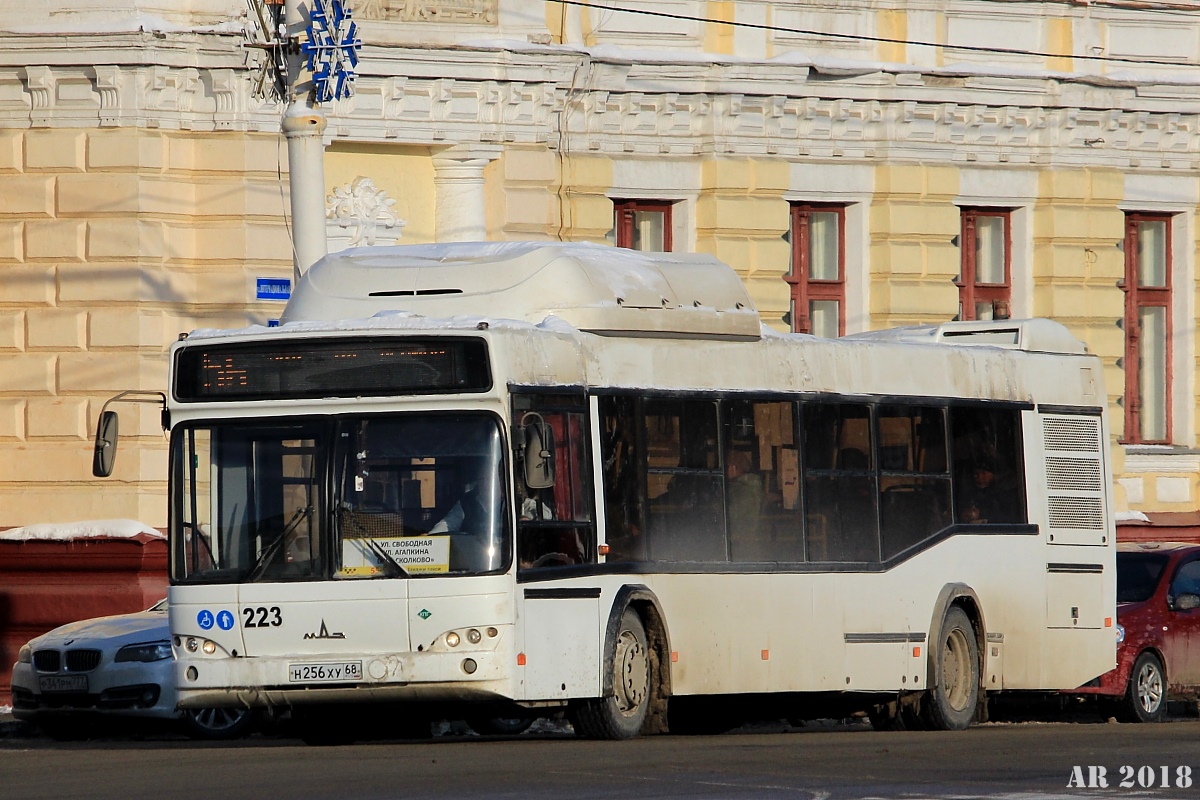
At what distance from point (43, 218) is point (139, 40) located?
180cm

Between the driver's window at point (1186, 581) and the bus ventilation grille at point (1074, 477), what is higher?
the bus ventilation grille at point (1074, 477)

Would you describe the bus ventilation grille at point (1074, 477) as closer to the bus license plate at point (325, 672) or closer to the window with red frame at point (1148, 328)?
the bus license plate at point (325, 672)

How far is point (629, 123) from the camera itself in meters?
25.9

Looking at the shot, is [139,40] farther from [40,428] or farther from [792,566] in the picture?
[792,566]

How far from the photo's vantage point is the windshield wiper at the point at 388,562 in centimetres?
1396

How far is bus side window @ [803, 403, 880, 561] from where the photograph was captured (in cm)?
1636

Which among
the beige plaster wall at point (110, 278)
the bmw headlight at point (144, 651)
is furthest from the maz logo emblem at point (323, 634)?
the beige plaster wall at point (110, 278)

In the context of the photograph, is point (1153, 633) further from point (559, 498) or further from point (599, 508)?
point (559, 498)

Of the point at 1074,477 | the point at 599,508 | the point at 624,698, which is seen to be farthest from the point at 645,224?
the point at 624,698

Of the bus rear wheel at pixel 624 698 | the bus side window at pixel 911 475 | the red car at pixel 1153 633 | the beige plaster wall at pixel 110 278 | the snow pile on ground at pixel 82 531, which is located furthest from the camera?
the beige plaster wall at pixel 110 278

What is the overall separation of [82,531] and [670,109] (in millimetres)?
7566

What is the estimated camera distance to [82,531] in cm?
2208

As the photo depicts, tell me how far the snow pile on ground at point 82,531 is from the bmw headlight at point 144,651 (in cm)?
339

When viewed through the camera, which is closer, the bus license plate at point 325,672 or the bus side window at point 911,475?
the bus license plate at point 325,672
